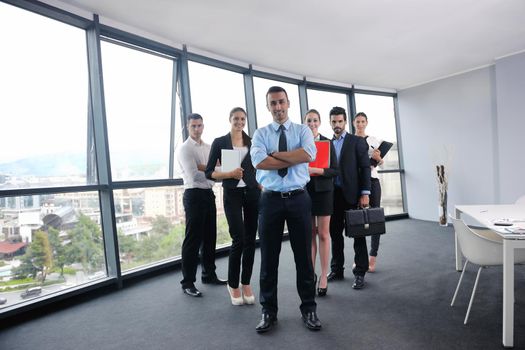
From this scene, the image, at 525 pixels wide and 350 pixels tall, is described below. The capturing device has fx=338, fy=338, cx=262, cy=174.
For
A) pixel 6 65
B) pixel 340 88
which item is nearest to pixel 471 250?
pixel 6 65

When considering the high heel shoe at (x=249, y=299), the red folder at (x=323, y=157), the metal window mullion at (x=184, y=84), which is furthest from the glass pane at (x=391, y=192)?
the high heel shoe at (x=249, y=299)

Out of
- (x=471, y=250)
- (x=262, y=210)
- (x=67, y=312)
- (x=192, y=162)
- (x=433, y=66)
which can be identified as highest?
(x=433, y=66)

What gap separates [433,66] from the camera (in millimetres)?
6141

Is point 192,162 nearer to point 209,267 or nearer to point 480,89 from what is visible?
point 209,267

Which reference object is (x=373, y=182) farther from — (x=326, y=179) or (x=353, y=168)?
(x=326, y=179)

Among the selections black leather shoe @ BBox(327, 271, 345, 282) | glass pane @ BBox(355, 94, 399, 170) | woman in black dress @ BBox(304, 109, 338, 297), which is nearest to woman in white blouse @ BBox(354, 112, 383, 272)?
black leather shoe @ BBox(327, 271, 345, 282)

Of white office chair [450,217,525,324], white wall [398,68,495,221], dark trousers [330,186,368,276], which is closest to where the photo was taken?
white office chair [450,217,525,324]

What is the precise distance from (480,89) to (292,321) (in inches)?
235

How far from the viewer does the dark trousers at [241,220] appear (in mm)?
2930

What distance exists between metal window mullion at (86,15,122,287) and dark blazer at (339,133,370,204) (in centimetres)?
252

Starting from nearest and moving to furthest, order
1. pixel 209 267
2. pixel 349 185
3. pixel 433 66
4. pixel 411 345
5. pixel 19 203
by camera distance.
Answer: pixel 411 345
pixel 19 203
pixel 349 185
pixel 209 267
pixel 433 66

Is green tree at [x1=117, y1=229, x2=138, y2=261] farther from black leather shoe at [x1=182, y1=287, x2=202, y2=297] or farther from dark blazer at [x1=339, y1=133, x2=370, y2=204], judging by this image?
dark blazer at [x1=339, y1=133, x2=370, y2=204]

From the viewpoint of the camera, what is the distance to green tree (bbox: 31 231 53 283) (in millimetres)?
3180

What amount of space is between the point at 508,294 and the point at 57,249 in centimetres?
380
